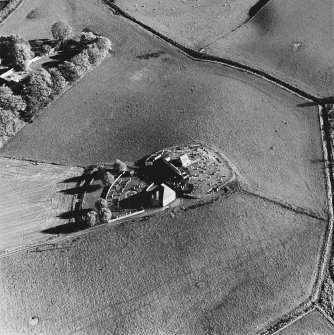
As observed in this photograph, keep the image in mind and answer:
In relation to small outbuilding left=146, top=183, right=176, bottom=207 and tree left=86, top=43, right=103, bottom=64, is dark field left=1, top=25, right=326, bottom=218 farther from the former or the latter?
small outbuilding left=146, top=183, right=176, bottom=207

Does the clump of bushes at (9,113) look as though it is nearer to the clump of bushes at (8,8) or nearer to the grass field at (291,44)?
the clump of bushes at (8,8)

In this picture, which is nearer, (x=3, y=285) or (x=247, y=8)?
(x=3, y=285)

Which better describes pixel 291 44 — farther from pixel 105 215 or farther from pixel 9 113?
pixel 9 113

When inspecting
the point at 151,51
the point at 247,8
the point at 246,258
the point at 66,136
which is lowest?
the point at 246,258

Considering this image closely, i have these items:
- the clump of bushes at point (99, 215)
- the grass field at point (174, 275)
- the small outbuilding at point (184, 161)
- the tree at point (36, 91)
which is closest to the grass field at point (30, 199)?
the grass field at point (174, 275)

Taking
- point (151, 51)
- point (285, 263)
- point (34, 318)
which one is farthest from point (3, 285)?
point (151, 51)

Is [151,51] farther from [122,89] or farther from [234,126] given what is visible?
[234,126]

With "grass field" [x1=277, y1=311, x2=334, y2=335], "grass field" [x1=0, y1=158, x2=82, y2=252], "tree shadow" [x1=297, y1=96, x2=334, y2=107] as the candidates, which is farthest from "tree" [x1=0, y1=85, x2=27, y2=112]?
"grass field" [x1=277, y1=311, x2=334, y2=335]
